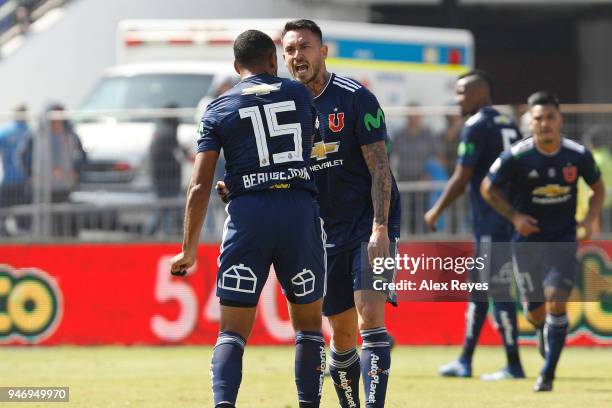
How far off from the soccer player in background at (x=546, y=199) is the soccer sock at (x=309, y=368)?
3677 millimetres

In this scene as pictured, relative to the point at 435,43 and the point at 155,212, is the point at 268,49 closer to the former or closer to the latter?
the point at 155,212

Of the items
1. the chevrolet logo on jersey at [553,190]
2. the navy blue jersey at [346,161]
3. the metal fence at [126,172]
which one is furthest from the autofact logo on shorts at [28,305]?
the navy blue jersey at [346,161]

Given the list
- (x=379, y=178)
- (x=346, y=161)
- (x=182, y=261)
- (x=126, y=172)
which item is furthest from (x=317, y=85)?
(x=126, y=172)

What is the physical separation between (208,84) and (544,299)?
8543 millimetres

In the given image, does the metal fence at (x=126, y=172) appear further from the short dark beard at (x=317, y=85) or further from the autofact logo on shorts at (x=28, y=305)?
the short dark beard at (x=317, y=85)

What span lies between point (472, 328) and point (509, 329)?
16.8 inches

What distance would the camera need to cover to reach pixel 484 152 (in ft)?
43.2

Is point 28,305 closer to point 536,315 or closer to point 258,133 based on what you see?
point 536,315

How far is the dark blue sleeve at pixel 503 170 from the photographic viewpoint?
1220 centimetres

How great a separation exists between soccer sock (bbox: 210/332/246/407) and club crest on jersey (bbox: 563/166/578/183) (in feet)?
15.0

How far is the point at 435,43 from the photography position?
2280 centimetres

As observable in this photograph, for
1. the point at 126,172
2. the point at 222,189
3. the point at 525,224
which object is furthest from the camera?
the point at 126,172

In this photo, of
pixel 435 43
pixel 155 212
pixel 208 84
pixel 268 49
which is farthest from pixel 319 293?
pixel 435 43

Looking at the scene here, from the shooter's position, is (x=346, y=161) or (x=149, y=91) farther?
(x=149, y=91)
